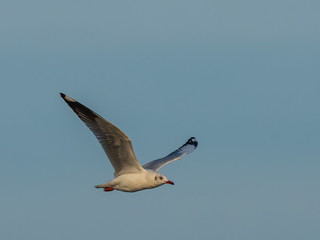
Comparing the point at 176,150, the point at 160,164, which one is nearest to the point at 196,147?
the point at 176,150

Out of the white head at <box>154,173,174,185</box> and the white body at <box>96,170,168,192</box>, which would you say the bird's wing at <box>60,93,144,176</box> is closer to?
the white body at <box>96,170,168,192</box>

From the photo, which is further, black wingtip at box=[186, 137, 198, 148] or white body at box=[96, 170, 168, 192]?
black wingtip at box=[186, 137, 198, 148]

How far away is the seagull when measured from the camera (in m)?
27.1

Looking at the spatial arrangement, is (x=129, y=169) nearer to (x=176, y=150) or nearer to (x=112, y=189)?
(x=112, y=189)

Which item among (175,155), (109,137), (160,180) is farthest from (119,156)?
(175,155)

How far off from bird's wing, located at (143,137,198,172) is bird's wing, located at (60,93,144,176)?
3.03m

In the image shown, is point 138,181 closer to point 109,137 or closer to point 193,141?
point 109,137

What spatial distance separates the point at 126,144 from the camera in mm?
27391

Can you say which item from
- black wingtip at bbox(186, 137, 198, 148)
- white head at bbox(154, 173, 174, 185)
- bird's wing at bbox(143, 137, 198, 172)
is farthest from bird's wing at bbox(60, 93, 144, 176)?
black wingtip at bbox(186, 137, 198, 148)

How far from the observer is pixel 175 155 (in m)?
34.0

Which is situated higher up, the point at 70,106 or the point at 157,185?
the point at 70,106

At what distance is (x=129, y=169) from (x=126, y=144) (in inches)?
48.2

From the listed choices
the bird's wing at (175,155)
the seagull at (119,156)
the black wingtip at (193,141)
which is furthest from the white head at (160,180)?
the black wingtip at (193,141)

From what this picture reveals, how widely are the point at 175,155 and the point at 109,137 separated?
22.7 feet
